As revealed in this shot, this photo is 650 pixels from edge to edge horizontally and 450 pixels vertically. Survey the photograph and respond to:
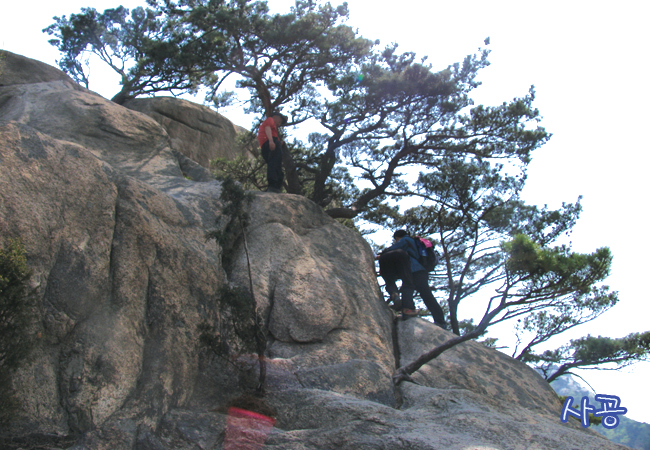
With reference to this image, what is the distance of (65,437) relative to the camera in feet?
12.8

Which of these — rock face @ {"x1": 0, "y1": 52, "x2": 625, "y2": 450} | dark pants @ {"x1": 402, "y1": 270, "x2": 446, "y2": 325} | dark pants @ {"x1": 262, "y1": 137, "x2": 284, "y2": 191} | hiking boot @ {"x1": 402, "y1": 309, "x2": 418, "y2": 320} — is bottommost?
rock face @ {"x1": 0, "y1": 52, "x2": 625, "y2": 450}

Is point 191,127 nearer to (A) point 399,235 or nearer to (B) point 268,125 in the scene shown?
(B) point 268,125

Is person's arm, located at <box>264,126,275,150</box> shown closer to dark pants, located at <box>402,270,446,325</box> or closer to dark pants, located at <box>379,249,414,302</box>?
dark pants, located at <box>379,249,414,302</box>

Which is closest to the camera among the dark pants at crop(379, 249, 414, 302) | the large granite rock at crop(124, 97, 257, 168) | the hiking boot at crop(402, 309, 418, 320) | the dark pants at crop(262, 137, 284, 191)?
the hiking boot at crop(402, 309, 418, 320)

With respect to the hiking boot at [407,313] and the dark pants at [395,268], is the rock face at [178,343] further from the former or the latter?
the dark pants at [395,268]

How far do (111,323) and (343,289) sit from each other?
153 inches

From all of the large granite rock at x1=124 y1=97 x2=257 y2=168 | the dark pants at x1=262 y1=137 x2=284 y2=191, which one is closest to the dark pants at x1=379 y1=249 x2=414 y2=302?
the dark pants at x1=262 y1=137 x2=284 y2=191

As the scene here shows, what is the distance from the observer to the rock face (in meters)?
4.16

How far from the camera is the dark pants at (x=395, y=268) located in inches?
347

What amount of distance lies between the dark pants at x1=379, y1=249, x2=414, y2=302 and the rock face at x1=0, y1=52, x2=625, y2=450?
1.34m

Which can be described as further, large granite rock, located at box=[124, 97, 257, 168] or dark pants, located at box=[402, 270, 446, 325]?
large granite rock, located at box=[124, 97, 257, 168]

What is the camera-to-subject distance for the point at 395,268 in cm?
906

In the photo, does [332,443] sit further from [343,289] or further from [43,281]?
[343,289]

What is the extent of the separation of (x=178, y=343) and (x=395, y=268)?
4834 mm
